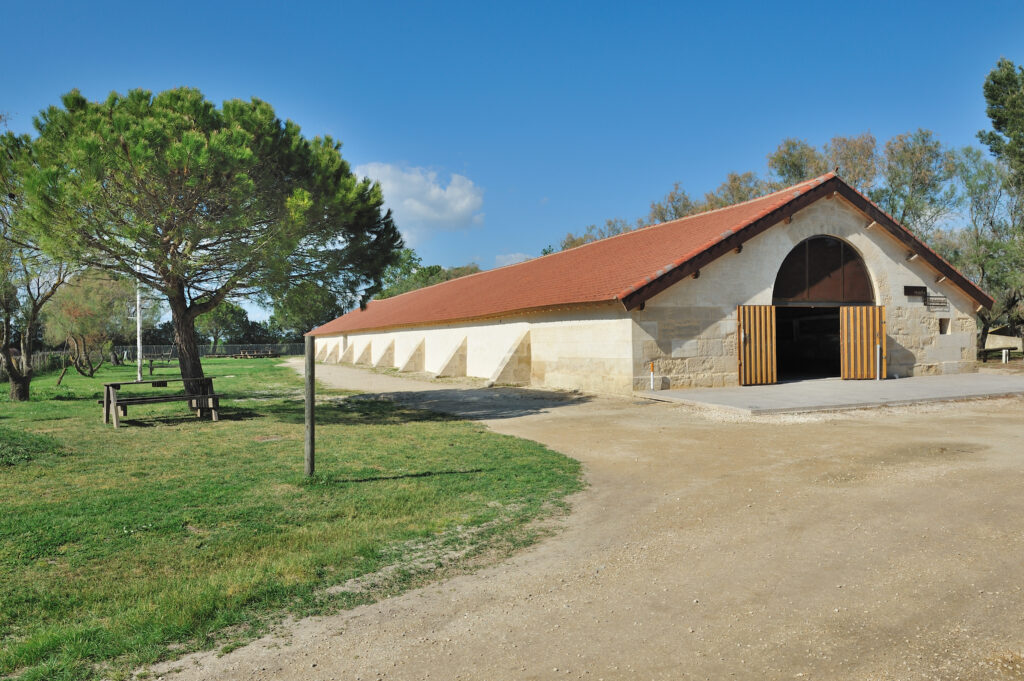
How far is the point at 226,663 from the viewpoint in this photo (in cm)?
332

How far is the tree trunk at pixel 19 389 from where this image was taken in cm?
1764

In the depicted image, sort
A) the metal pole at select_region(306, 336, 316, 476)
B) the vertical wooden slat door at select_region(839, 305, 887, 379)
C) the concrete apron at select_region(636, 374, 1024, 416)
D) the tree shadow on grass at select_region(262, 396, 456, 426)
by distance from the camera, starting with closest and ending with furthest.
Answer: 1. the metal pole at select_region(306, 336, 316, 476)
2. the tree shadow on grass at select_region(262, 396, 456, 426)
3. the concrete apron at select_region(636, 374, 1024, 416)
4. the vertical wooden slat door at select_region(839, 305, 887, 379)

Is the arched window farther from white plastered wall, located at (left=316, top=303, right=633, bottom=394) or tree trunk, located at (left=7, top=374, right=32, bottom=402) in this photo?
tree trunk, located at (left=7, top=374, right=32, bottom=402)

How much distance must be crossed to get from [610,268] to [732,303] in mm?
4118

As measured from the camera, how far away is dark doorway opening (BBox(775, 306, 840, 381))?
26344mm

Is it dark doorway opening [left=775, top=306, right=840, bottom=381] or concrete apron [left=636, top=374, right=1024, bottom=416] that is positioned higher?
dark doorway opening [left=775, top=306, right=840, bottom=381]

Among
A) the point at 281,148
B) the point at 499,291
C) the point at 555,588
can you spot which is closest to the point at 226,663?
the point at 555,588

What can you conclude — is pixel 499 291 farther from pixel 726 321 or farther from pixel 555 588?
pixel 555 588

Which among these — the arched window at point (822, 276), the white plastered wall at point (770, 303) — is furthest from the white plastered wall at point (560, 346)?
the arched window at point (822, 276)

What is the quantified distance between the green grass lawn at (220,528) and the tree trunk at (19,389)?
903cm

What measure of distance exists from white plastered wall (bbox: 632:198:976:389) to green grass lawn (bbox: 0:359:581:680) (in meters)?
8.24

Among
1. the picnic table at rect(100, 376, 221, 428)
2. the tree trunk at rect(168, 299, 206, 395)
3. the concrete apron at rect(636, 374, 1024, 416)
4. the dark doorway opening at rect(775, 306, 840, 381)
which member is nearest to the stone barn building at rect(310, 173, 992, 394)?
the concrete apron at rect(636, 374, 1024, 416)

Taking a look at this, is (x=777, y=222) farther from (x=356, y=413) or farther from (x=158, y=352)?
(x=158, y=352)

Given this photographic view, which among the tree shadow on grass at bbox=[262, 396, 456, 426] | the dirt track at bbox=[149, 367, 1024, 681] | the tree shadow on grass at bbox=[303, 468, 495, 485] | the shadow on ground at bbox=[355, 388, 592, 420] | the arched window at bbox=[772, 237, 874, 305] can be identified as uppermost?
the arched window at bbox=[772, 237, 874, 305]
